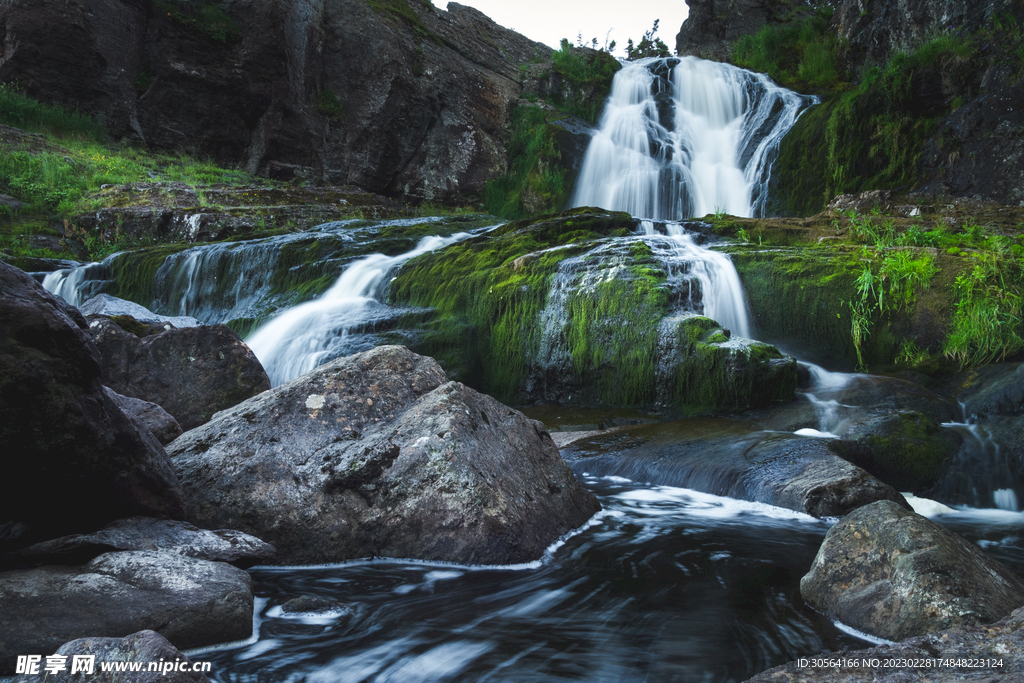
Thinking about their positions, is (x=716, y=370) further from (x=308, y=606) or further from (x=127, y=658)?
(x=127, y=658)

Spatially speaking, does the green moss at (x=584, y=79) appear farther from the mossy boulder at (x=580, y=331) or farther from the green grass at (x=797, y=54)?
the mossy boulder at (x=580, y=331)

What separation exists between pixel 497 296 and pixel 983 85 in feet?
30.5

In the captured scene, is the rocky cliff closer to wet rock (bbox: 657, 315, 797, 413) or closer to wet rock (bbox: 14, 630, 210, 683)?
wet rock (bbox: 657, 315, 797, 413)

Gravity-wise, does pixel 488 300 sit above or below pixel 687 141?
below

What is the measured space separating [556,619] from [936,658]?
139 cm

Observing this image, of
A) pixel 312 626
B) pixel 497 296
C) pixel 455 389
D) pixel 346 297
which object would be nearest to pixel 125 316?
pixel 346 297

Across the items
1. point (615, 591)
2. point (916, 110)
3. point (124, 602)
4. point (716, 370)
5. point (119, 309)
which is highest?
point (916, 110)

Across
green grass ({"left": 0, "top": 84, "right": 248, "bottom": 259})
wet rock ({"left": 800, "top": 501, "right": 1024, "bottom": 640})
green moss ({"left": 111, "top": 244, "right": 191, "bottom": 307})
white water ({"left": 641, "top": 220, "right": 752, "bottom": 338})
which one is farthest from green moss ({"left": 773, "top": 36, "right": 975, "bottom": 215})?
green grass ({"left": 0, "top": 84, "right": 248, "bottom": 259})

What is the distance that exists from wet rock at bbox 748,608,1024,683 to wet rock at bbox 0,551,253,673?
6.05 feet

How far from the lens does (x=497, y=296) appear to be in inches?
312

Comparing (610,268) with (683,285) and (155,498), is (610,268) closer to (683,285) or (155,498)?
(683,285)

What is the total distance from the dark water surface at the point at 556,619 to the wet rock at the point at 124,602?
0.15 meters

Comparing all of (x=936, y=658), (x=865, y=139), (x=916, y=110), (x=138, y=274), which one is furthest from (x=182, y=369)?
(x=916, y=110)

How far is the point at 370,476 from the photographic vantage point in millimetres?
3141
